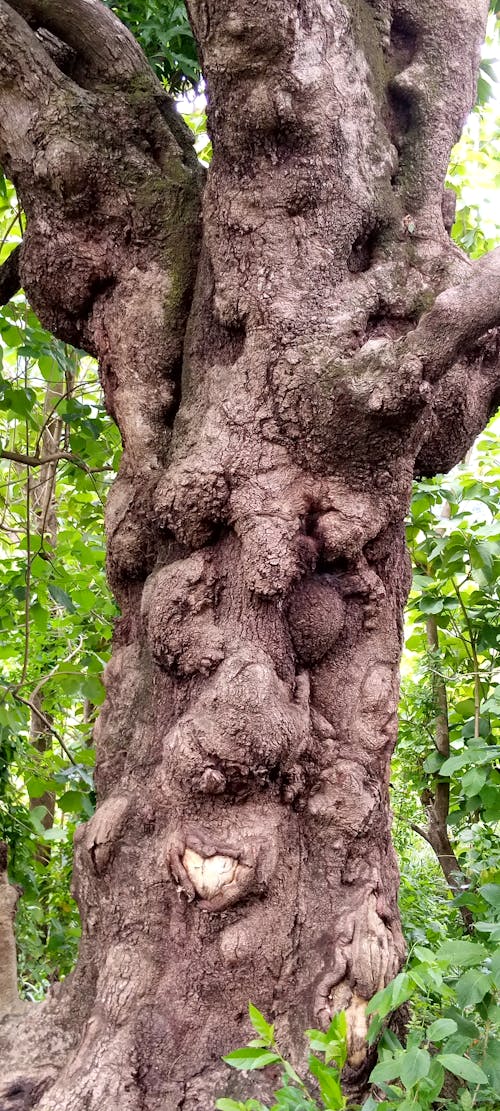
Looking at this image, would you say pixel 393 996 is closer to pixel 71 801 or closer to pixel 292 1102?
pixel 292 1102

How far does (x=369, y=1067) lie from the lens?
1.76m

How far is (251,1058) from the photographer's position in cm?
138

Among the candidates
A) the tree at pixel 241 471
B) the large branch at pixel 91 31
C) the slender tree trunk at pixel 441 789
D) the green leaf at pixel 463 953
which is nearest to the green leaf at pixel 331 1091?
the green leaf at pixel 463 953

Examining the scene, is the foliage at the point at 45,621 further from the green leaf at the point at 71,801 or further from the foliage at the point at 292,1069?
the foliage at the point at 292,1069

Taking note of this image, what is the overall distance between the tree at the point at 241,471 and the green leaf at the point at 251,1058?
38 centimetres

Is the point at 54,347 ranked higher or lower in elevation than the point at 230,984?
higher

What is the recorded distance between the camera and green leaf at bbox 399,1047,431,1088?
53.3 inches

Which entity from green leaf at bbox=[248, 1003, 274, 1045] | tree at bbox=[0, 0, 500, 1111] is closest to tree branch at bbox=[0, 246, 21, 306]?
tree at bbox=[0, 0, 500, 1111]

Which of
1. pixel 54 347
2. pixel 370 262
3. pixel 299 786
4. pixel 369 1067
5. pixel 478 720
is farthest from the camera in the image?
pixel 54 347

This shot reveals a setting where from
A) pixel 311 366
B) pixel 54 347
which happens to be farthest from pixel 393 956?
pixel 54 347

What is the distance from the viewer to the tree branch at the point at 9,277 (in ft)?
8.73

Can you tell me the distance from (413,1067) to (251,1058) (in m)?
0.24

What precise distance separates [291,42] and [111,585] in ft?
4.34

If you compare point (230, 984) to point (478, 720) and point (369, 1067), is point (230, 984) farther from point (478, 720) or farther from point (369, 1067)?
point (478, 720)
